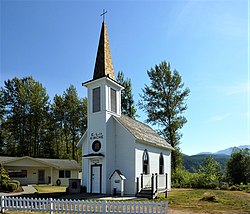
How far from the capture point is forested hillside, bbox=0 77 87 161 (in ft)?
138

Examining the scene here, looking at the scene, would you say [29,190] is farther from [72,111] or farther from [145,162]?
[72,111]

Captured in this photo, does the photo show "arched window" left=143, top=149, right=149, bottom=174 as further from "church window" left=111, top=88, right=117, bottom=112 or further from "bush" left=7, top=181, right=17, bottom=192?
"bush" left=7, top=181, right=17, bottom=192

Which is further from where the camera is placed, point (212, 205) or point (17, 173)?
point (17, 173)

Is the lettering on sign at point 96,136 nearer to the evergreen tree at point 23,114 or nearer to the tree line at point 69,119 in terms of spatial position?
the tree line at point 69,119

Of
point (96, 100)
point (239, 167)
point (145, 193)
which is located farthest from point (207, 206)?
point (239, 167)

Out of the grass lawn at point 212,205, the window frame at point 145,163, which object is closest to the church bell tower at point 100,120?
the window frame at point 145,163

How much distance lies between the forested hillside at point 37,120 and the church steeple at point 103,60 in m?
24.9

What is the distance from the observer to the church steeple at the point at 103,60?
67.8ft

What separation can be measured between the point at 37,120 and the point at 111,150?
28.4 meters

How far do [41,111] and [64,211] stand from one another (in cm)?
3620

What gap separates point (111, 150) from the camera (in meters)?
19.3

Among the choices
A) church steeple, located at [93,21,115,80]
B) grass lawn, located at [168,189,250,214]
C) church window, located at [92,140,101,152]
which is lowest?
grass lawn, located at [168,189,250,214]

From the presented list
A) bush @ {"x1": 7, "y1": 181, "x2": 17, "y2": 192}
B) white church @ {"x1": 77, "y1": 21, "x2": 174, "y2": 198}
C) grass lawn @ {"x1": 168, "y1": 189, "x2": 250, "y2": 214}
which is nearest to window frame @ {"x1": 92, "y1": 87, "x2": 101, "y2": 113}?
white church @ {"x1": 77, "y1": 21, "x2": 174, "y2": 198}

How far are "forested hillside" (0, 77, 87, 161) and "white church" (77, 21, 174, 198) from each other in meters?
25.0
